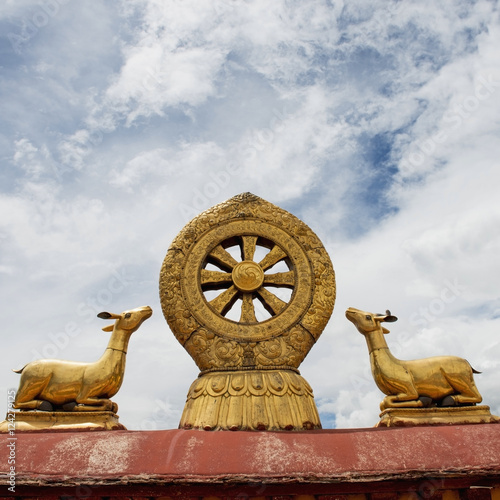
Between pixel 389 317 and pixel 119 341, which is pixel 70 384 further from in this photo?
pixel 389 317

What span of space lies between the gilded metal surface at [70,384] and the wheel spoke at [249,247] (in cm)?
228

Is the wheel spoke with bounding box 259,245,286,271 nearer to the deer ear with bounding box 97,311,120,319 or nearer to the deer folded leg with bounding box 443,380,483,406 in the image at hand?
the deer ear with bounding box 97,311,120,319

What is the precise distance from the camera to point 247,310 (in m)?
7.24

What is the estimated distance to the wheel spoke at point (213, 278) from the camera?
731cm

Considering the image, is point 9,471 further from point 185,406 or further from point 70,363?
point 185,406

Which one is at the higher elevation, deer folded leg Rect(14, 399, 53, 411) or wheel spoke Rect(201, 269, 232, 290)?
wheel spoke Rect(201, 269, 232, 290)

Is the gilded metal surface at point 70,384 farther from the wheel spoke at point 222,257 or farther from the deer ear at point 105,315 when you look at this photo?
the wheel spoke at point 222,257

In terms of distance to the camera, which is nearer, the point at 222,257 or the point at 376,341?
the point at 376,341

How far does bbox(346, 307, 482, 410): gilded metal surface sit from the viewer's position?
21.4 feet

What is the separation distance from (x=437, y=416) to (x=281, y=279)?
8.99ft

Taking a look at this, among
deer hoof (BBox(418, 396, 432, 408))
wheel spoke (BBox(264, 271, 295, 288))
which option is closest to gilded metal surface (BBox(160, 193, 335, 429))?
wheel spoke (BBox(264, 271, 295, 288))

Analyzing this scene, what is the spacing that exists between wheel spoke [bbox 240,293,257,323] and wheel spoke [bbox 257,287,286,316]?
0.59 feet

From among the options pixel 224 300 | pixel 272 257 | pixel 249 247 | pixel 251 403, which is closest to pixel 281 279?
pixel 272 257

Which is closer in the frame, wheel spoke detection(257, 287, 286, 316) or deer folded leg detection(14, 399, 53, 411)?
deer folded leg detection(14, 399, 53, 411)
